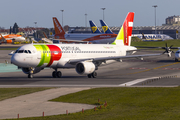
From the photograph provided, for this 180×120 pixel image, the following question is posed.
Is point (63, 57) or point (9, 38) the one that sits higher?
point (9, 38)

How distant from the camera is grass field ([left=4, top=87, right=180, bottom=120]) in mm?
21128

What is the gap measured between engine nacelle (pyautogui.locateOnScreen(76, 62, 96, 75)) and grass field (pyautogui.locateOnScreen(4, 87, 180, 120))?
1086cm

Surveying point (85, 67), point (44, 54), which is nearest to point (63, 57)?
point (44, 54)

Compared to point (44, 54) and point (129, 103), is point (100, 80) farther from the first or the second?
point (129, 103)

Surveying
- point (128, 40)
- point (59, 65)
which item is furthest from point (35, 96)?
point (128, 40)

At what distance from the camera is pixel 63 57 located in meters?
44.6

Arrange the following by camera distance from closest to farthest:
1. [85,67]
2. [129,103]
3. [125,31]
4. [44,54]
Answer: [129,103] < [44,54] < [85,67] < [125,31]

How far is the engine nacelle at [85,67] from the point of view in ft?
141

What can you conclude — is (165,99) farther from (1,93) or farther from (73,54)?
(73,54)

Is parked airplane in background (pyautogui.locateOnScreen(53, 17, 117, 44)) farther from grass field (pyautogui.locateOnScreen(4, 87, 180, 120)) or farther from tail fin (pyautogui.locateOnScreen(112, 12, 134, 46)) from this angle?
grass field (pyautogui.locateOnScreen(4, 87, 180, 120))

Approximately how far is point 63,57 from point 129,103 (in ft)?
66.5

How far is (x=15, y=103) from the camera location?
26.2 metres

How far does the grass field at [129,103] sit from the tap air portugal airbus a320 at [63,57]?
482 inches

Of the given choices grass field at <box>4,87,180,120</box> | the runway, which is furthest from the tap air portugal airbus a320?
grass field at <box>4,87,180,120</box>
